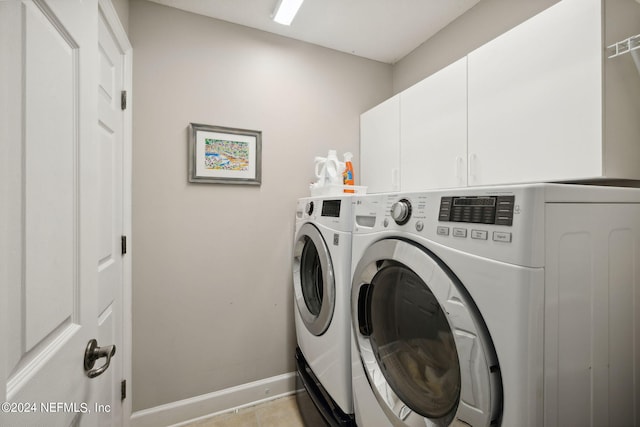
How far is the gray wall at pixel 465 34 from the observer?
4.92ft

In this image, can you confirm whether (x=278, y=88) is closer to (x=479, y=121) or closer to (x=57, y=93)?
(x=479, y=121)

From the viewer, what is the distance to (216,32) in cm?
183

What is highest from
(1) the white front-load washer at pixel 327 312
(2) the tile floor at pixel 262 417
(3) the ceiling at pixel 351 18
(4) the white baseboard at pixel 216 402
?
(3) the ceiling at pixel 351 18

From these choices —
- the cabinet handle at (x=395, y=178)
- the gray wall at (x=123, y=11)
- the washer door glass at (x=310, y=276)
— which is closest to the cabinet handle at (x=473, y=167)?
the cabinet handle at (x=395, y=178)

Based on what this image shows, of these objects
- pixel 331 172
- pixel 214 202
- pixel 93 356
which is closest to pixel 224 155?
pixel 214 202

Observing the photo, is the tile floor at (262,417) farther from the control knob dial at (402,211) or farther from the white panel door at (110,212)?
the control knob dial at (402,211)

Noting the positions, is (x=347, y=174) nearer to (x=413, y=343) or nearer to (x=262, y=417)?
(x=413, y=343)

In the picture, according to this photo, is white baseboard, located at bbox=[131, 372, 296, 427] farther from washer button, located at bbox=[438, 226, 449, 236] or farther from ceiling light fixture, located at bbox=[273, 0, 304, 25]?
ceiling light fixture, located at bbox=[273, 0, 304, 25]

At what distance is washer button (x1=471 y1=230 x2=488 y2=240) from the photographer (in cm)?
69

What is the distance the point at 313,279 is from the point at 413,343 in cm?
84

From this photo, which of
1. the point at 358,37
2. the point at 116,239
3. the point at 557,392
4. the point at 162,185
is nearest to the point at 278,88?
the point at 358,37

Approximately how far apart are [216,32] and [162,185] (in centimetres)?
108

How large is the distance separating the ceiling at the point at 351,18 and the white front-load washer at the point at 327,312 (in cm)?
124

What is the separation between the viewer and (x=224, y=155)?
184cm
